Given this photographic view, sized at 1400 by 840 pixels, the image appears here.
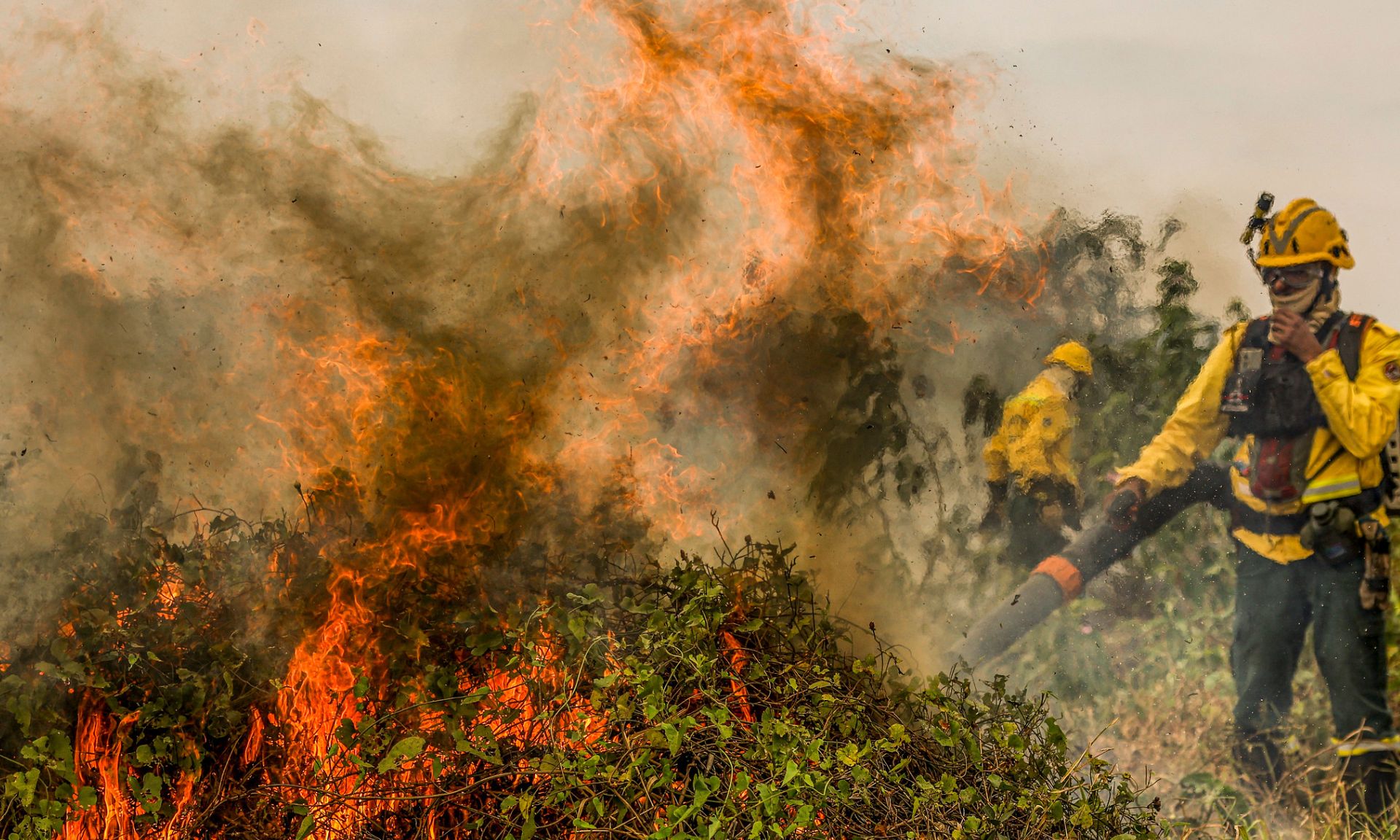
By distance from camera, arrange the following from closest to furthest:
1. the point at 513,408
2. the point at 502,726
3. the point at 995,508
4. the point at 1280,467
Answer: the point at 502,726 < the point at 1280,467 < the point at 513,408 < the point at 995,508

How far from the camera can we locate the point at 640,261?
659cm

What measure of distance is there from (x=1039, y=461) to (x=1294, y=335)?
1.53 meters

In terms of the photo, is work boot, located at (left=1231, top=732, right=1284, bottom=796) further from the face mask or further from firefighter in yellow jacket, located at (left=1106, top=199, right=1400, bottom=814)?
the face mask

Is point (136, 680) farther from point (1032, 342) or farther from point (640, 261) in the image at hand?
point (1032, 342)

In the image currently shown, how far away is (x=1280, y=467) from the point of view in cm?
636

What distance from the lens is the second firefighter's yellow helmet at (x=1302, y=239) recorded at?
634 centimetres

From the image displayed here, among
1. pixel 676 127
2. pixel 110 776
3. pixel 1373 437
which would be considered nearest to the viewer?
pixel 110 776

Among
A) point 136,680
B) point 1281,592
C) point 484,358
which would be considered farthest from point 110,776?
point 1281,592

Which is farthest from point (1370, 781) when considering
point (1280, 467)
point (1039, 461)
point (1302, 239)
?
point (1302, 239)

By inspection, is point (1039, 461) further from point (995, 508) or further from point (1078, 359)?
point (1078, 359)

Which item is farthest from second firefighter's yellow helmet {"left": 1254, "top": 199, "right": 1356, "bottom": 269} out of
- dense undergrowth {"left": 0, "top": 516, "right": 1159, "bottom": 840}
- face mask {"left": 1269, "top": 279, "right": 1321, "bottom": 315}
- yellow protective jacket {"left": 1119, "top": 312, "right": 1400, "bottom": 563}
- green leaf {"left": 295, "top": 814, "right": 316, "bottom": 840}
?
green leaf {"left": 295, "top": 814, "right": 316, "bottom": 840}

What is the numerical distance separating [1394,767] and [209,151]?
7.33 meters

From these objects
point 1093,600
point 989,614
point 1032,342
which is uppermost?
point 1032,342

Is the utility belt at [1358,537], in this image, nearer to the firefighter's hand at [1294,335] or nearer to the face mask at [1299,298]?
the firefighter's hand at [1294,335]
